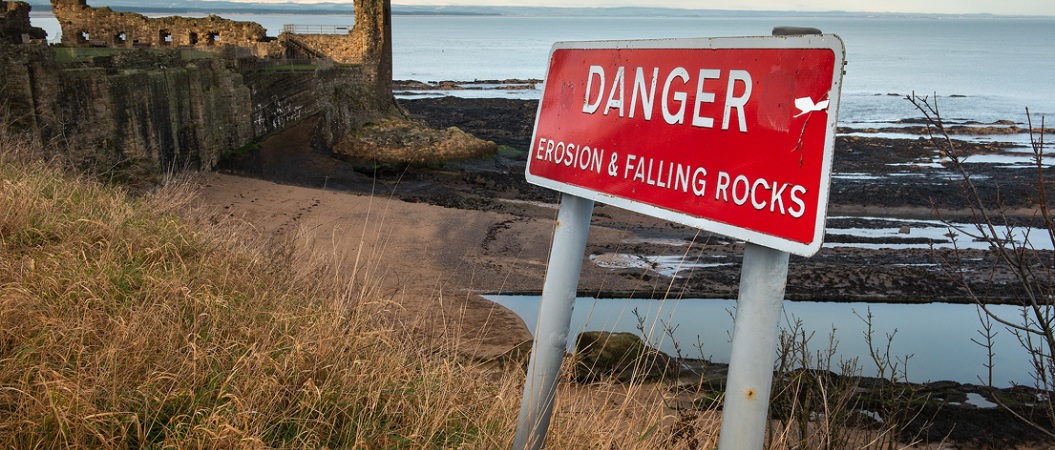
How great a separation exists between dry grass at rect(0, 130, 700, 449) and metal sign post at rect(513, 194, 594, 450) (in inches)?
21.2

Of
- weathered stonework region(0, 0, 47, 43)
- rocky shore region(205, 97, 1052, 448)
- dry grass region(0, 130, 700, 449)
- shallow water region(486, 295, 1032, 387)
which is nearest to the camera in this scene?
dry grass region(0, 130, 700, 449)

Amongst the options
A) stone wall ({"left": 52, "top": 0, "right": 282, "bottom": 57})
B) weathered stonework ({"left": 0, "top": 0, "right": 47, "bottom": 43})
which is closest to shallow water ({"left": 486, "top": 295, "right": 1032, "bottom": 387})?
weathered stonework ({"left": 0, "top": 0, "right": 47, "bottom": 43})

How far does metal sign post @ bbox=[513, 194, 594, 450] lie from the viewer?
8.05 ft

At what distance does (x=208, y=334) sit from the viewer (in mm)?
3779

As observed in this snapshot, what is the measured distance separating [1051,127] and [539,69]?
6102 cm

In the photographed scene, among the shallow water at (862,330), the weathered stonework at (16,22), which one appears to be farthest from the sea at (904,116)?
the weathered stonework at (16,22)

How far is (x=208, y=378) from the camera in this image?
3.40 m

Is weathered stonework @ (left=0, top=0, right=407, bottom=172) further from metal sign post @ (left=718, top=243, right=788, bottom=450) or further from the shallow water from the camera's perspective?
metal sign post @ (left=718, top=243, right=788, bottom=450)

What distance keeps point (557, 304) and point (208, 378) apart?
1.71m

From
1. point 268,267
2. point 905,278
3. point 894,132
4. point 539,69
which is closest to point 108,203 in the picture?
point 268,267

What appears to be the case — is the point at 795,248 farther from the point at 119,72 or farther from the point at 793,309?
the point at 119,72

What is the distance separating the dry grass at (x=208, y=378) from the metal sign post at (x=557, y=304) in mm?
539

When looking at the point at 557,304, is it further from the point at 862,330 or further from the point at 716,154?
the point at 862,330

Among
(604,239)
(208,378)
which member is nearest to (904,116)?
(604,239)
